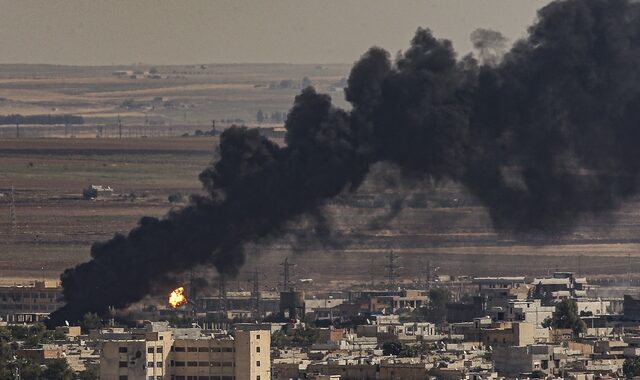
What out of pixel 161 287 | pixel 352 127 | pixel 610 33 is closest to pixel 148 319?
pixel 161 287

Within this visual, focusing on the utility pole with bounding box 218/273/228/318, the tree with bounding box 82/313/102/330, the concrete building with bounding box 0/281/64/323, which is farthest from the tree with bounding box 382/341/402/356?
the concrete building with bounding box 0/281/64/323

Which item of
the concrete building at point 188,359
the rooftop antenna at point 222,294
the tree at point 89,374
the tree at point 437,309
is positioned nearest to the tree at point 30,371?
the tree at point 89,374

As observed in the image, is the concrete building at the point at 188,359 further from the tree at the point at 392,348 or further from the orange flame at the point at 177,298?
the tree at the point at 392,348

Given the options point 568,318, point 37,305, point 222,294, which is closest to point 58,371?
point 568,318

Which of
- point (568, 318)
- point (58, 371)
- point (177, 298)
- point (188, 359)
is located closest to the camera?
point (188, 359)

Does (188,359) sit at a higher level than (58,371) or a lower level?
higher

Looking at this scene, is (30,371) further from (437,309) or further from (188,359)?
(437,309)
